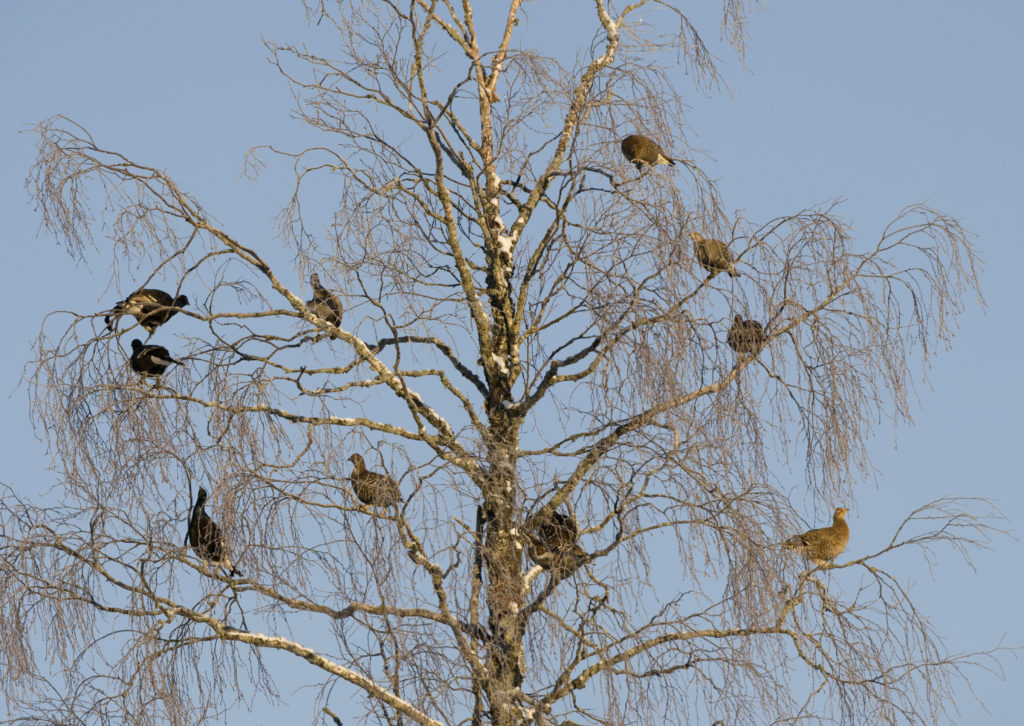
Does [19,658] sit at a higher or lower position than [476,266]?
lower

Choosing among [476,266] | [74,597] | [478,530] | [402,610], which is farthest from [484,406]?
[74,597]

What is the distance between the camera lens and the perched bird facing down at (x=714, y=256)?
6.46 m

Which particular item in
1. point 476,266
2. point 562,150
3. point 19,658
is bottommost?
point 19,658

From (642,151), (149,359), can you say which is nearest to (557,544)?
(642,151)

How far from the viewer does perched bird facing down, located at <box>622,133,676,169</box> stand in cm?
696

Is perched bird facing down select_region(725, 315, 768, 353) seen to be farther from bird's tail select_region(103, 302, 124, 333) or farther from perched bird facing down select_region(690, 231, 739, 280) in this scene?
bird's tail select_region(103, 302, 124, 333)

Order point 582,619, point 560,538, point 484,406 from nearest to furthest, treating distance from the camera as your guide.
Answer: point 582,619 → point 560,538 → point 484,406

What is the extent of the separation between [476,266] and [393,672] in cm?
273

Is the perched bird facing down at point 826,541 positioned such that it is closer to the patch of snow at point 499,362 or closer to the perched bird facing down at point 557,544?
the perched bird facing down at point 557,544

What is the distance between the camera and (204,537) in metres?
6.29

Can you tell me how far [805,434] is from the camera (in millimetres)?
6262

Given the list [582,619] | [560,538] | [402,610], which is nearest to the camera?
[402,610]

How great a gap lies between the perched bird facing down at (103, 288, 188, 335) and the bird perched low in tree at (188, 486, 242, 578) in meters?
1.01

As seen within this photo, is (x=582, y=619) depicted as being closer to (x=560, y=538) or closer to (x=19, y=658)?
(x=560, y=538)
